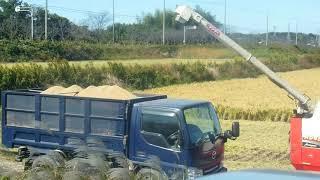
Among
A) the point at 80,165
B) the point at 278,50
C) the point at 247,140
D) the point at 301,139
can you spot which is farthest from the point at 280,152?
the point at 278,50

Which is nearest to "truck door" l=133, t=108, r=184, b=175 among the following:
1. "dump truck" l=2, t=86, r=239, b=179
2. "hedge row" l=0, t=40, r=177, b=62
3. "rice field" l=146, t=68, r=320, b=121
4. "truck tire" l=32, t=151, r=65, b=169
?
"dump truck" l=2, t=86, r=239, b=179

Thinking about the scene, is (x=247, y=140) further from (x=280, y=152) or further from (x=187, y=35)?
(x=187, y=35)

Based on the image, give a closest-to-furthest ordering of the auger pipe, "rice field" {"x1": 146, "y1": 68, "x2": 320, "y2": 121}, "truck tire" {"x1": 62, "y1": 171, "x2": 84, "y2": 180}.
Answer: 1. "truck tire" {"x1": 62, "y1": 171, "x2": 84, "y2": 180}
2. the auger pipe
3. "rice field" {"x1": 146, "y1": 68, "x2": 320, "y2": 121}

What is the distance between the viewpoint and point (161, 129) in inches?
359

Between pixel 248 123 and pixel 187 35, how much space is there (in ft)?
161

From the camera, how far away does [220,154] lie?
969cm

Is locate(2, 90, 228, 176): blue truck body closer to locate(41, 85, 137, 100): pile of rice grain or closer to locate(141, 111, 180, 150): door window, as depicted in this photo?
locate(141, 111, 180, 150): door window

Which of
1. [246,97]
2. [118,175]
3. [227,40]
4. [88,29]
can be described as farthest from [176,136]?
[88,29]

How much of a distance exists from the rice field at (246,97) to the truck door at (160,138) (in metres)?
13.2

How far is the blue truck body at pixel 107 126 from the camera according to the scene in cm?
899

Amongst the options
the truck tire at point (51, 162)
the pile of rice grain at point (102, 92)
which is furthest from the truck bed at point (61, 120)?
the truck tire at point (51, 162)

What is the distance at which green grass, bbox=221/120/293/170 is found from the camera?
12972 millimetres

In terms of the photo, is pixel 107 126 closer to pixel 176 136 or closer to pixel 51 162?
pixel 176 136

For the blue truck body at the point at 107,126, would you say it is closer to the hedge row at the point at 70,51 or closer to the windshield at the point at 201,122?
the windshield at the point at 201,122
